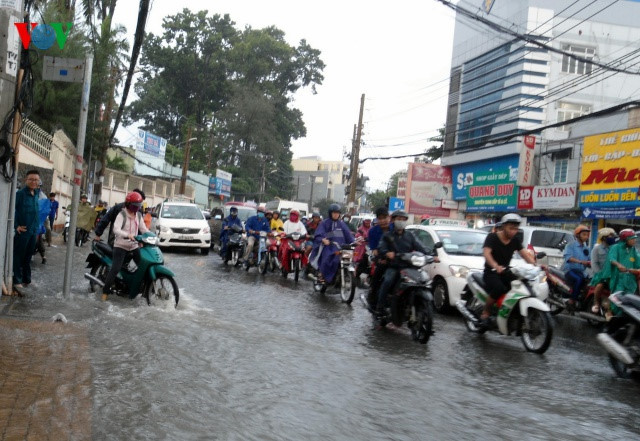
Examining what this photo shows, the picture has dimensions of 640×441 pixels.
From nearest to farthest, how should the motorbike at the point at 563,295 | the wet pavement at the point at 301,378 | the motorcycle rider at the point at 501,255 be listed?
1. the wet pavement at the point at 301,378
2. the motorcycle rider at the point at 501,255
3. the motorbike at the point at 563,295

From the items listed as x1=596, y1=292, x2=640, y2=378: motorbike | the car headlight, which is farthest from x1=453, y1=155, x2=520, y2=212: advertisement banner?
x1=596, y1=292, x2=640, y2=378: motorbike

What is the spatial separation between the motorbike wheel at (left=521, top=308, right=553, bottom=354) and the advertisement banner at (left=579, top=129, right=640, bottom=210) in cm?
1532

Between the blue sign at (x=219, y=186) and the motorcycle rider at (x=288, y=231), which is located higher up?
the blue sign at (x=219, y=186)

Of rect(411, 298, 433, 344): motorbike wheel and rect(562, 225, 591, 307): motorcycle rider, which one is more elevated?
rect(562, 225, 591, 307): motorcycle rider

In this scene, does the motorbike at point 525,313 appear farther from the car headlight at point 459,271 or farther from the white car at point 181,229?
the white car at point 181,229

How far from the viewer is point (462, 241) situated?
13.0 m

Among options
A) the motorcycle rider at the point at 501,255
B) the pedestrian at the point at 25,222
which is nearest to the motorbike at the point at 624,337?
the motorcycle rider at the point at 501,255

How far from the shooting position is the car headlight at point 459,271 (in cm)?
1215

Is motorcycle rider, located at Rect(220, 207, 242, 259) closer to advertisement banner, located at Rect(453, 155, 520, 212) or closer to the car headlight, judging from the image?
the car headlight

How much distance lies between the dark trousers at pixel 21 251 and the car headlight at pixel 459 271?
6562 millimetres

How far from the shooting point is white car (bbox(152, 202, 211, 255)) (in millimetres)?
23422

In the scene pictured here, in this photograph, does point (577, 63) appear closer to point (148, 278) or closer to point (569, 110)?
point (569, 110)

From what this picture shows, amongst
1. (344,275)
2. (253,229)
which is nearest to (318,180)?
(253,229)

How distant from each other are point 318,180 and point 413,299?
101243 mm
